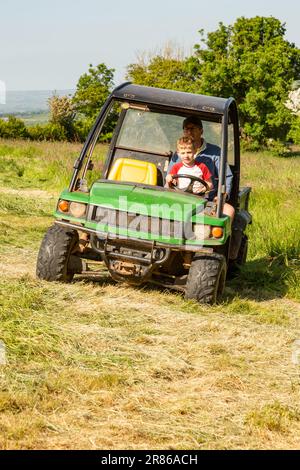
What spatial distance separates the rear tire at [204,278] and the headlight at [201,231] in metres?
0.18

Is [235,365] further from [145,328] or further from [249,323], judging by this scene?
[249,323]

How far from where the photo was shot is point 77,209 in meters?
Answer: 6.68

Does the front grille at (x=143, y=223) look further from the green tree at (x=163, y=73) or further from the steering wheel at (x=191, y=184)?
the green tree at (x=163, y=73)

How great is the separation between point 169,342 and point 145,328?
1.00ft

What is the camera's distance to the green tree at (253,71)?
43.7 m

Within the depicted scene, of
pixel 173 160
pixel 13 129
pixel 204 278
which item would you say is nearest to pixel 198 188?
pixel 173 160

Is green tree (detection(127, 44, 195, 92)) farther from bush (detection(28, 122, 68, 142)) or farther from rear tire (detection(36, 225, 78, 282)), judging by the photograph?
rear tire (detection(36, 225, 78, 282))

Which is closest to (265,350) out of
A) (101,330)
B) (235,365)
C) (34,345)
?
(235,365)

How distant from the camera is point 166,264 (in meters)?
6.61

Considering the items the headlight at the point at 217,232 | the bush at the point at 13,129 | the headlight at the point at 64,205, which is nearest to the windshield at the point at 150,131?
the headlight at the point at 64,205

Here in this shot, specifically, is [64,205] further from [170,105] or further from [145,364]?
[145,364]

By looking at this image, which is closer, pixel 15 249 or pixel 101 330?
pixel 101 330

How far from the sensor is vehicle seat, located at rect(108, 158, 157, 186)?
7.18m

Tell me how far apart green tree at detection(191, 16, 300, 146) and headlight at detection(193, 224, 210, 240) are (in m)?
37.4
